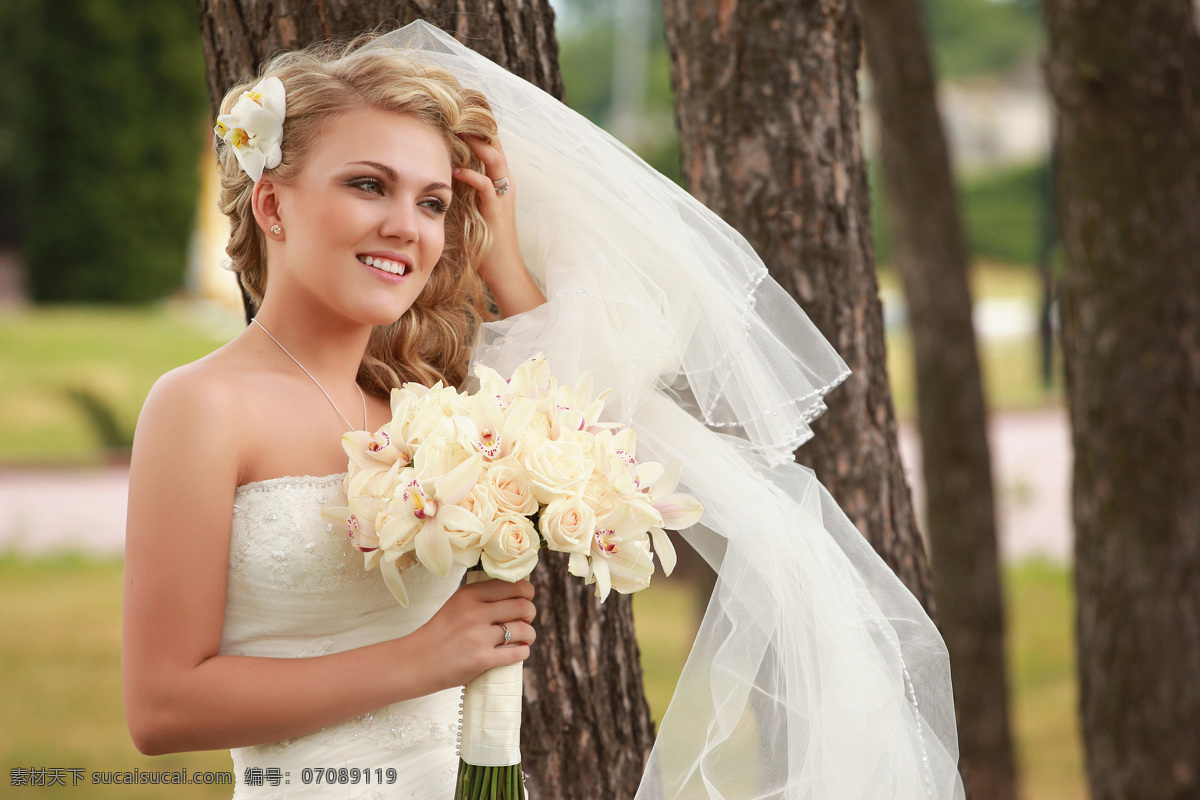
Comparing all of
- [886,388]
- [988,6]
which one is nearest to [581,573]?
[886,388]

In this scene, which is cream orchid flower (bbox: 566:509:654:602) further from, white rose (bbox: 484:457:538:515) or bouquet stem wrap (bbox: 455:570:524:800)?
bouquet stem wrap (bbox: 455:570:524:800)

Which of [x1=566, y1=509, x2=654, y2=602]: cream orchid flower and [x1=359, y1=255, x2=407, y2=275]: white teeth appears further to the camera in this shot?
[x1=359, y1=255, x2=407, y2=275]: white teeth

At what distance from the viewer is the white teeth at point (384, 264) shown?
1.95 m

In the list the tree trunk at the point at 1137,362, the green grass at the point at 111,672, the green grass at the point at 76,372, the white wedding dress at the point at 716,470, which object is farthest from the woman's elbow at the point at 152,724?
the green grass at the point at 76,372

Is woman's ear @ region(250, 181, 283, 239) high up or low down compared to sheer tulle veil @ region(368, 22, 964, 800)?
up

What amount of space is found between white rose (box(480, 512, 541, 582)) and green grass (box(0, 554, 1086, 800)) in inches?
186

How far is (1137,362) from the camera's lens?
4.25 m

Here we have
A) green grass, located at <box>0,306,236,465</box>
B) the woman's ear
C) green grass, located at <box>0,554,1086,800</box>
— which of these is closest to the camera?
the woman's ear

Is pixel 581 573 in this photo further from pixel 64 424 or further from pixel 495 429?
pixel 64 424

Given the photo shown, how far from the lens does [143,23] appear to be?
44.0ft

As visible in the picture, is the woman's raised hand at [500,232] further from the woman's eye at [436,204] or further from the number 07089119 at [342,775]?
the number 07089119 at [342,775]

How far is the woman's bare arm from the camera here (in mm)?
1758

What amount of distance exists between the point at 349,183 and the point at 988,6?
3318cm

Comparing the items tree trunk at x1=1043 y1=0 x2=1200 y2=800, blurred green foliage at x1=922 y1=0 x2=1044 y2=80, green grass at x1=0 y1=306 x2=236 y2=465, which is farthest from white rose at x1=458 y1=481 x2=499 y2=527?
blurred green foliage at x1=922 y1=0 x2=1044 y2=80
